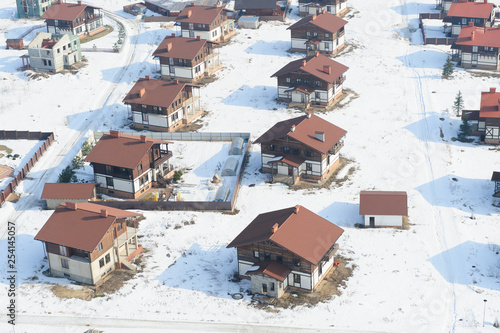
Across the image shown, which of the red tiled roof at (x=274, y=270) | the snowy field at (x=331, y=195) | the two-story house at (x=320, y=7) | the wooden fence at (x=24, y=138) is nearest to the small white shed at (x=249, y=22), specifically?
the snowy field at (x=331, y=195)

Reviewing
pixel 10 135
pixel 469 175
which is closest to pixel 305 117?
pixel 469 175

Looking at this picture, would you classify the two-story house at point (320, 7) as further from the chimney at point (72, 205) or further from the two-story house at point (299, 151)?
the chimney at point (72, 205)

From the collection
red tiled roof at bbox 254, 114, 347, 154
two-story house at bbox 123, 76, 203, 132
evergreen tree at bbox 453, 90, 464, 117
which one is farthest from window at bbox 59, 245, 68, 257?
evergreen tree at bbox 453, 90, 464, 117

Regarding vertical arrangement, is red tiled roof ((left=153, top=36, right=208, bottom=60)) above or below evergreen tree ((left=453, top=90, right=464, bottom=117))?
above

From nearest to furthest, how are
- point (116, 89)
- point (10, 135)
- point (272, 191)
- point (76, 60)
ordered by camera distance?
point (272, 191) → point (10, 135) → point (116, 89) → point (76, 60)

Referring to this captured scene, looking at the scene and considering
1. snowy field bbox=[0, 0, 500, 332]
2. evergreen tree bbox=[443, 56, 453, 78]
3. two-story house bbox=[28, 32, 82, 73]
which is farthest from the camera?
two-story house bbox=[28, 32, 82, 73]

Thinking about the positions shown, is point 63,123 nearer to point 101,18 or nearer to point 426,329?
point 101,18

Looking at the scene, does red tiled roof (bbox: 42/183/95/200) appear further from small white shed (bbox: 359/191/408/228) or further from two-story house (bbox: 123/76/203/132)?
small white shed (bbox: 359/191/408/228)
